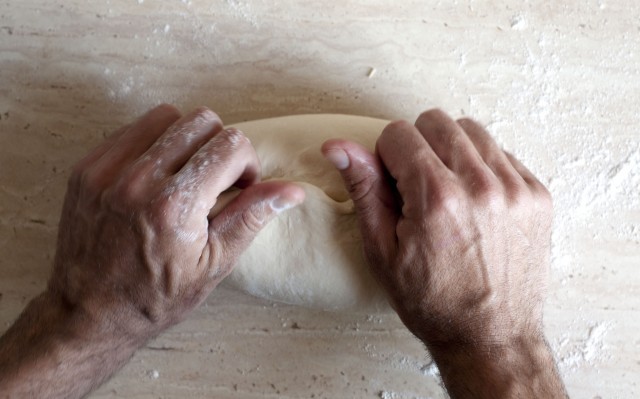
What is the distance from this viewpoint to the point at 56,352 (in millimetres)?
865

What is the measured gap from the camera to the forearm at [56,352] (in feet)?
2.80

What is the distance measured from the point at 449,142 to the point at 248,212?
352 mm

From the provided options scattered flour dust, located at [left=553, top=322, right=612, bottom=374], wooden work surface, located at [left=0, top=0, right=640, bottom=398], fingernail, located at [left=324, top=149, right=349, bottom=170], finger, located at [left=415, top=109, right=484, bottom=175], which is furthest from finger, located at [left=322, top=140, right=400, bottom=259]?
scattered flour dust, located at [left=553, top=322, right=612, bottom=374]

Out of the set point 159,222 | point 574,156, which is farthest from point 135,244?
point 574,156

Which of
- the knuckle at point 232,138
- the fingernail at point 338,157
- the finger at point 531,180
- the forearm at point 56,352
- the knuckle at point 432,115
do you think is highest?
the knuckle at point 432,115

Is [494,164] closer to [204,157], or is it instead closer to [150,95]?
[204,157]

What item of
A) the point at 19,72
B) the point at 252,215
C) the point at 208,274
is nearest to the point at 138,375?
the point at 208,274

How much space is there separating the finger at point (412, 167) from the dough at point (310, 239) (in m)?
0.10

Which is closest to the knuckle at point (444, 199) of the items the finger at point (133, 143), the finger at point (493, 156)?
the finger at point (493, 156)

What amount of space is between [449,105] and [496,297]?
1.61 ft

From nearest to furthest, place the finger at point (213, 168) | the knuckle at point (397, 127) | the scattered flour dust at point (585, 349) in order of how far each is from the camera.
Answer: the finger at point (213, 168) < the knuckle at point (397, 127) < the scattered flour dust at point (585, 349)

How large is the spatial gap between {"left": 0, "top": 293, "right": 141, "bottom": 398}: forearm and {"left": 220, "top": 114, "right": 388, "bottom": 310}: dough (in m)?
0.25

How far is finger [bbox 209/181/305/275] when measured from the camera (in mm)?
A: 786

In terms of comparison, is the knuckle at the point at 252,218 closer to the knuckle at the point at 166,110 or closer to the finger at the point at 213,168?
the finger at the point at 213,168
